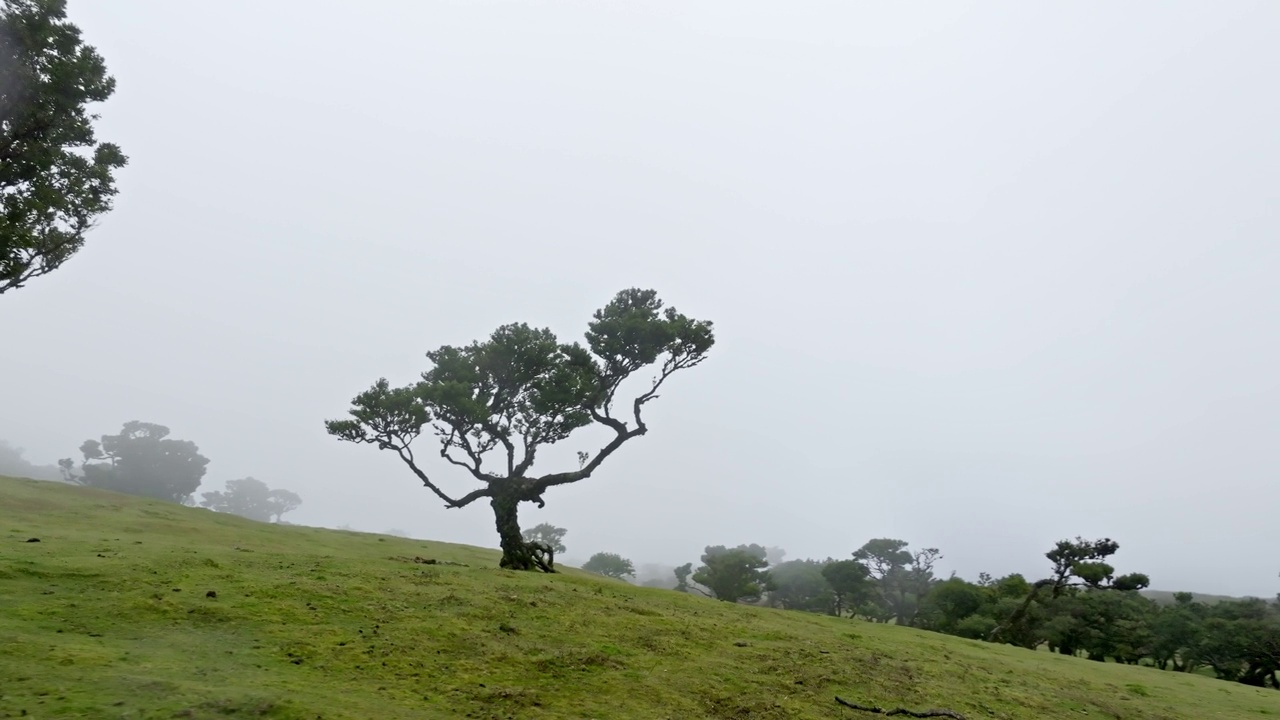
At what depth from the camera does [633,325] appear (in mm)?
31484

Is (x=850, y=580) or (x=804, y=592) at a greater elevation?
(x=850, y=580)

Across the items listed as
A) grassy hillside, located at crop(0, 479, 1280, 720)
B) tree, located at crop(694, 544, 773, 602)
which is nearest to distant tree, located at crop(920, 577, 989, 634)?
tree, located at crop(694, 544, 773, 602)

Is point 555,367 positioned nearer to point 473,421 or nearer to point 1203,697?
point 473,421

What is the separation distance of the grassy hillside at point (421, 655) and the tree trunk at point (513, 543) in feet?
25.8

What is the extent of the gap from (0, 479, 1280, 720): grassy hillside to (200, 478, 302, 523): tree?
154 metres

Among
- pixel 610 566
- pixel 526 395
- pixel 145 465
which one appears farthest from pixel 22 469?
pixel 526 395

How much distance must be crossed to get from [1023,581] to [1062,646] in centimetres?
863

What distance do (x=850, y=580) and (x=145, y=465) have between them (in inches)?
4104

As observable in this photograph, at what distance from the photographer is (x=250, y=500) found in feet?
513

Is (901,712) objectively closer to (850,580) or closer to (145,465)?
(850,580)

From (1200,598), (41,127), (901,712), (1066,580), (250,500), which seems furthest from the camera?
(250,500)

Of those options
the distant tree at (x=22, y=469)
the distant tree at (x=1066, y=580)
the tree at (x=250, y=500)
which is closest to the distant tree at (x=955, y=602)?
the distant tree at (x=1066, y=580)

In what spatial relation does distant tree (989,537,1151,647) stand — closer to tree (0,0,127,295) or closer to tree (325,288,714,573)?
tree (325,288,714,573)

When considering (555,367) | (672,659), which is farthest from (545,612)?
(555,367)
